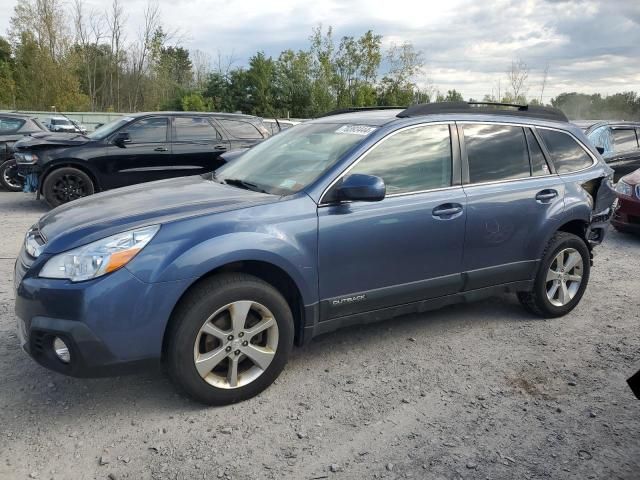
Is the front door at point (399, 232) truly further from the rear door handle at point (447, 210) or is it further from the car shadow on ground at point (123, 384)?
the car shadow on ground at point (123, 384)

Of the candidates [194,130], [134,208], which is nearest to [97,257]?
[134,208]

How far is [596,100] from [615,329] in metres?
36.8

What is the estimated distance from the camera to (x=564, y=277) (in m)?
4.58

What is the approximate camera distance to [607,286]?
18.4ft

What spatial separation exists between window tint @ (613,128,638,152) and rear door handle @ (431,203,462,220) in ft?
26.6

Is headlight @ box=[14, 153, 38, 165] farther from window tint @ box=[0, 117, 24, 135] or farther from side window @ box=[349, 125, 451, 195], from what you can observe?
side window @ box=[349, 125, 451, 195]

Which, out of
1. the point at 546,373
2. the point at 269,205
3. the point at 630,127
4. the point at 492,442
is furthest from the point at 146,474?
the point at 630,127

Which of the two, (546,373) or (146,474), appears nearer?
(146,474)

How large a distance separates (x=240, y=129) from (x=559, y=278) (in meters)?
6.56

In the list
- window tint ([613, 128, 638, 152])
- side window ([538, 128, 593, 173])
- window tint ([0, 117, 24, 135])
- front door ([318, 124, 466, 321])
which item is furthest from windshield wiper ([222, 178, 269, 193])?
window tint ([0, 117, 24, 135])

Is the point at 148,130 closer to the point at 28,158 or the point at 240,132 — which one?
the point at 240,132

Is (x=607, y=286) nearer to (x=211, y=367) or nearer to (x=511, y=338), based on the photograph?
(x=511, y=338)

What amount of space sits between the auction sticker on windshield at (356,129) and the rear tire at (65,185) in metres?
5.99

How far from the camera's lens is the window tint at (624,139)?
33.9 ft
